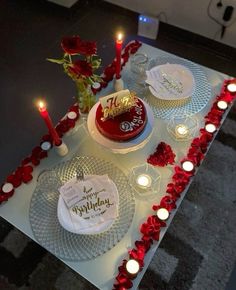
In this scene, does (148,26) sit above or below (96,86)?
below

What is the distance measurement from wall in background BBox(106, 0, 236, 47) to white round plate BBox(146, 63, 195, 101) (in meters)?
0.81

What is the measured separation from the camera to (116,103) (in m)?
1.11

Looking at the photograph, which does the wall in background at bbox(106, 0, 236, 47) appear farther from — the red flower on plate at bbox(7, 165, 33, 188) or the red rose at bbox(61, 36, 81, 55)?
the red flower on plate at bbox(7, 165, 33, 188)

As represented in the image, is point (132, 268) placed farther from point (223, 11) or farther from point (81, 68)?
point (223, 11)

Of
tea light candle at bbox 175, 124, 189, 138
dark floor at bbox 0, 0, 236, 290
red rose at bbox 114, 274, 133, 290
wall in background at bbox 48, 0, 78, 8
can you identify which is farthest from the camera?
wall in background at bbox 48, 0, 78, 8

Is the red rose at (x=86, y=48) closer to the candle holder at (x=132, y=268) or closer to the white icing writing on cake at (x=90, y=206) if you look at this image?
the white icing writing on cake at (x=90, y=206)

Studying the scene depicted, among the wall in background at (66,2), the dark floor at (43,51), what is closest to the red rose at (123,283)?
the dark floor at (43,51)

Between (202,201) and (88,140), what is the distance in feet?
2.31

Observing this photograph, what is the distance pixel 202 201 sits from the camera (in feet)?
5.37

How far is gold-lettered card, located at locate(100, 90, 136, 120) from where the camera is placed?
3.63 feet

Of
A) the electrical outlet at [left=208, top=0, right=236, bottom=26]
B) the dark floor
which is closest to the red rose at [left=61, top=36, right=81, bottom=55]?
the dark floor

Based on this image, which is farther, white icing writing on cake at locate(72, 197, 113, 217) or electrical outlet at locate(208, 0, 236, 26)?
electrical outlet at locate(208, 0, 236, 26)

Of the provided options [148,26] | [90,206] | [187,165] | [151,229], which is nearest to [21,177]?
[90,206]

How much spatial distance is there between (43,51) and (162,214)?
149cm
